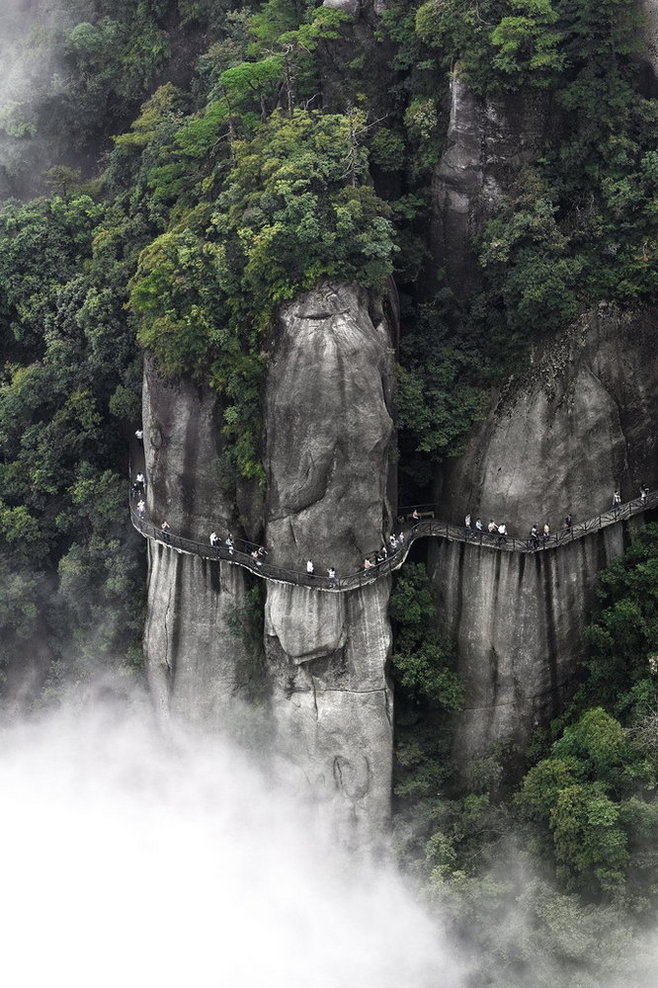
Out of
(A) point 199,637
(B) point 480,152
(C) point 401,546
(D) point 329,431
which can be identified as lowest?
(A) point 199,637

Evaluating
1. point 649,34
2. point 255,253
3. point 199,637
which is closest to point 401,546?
point 199,637

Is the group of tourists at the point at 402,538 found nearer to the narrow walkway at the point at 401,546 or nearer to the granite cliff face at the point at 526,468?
the narrow walkway at the point at 401,546

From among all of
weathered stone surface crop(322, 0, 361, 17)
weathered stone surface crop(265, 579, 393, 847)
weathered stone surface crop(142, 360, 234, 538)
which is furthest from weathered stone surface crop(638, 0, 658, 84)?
weathered stone surface crop(265, 579, 393, 847)

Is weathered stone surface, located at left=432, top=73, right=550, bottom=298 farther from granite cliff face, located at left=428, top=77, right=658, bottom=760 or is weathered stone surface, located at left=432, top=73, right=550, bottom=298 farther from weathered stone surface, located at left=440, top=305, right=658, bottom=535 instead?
weathered stone surface, located at left=440, top=305, right=658, bottom=535

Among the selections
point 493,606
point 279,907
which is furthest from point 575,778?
point 279,907

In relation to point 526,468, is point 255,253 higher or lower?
higher

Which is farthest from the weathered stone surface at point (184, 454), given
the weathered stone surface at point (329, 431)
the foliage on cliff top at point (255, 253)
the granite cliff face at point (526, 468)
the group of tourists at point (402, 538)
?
the granite cliff face at point (526, 468)

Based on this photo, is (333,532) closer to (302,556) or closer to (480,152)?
(302,556)
